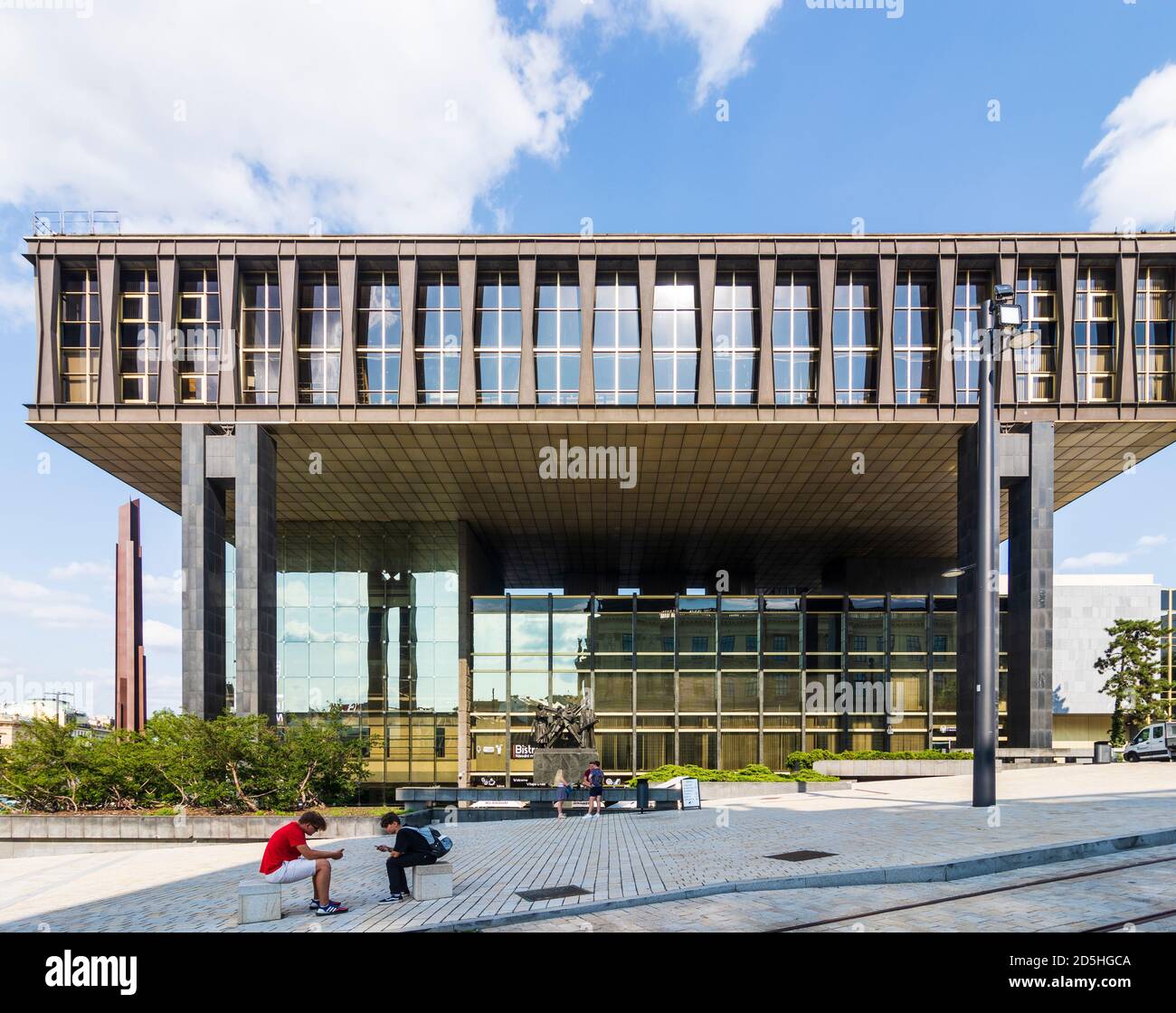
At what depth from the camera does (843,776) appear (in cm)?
3322

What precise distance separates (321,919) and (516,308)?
26.3m

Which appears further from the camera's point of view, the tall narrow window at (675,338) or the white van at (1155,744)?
the tall narrow window at (675,338)

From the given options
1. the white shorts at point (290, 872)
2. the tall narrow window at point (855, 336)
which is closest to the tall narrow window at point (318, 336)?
the tall narrow window at point (855, 336)

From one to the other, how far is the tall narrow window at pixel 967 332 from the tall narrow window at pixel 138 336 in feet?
101

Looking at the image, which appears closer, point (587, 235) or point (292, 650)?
point (587, 235)

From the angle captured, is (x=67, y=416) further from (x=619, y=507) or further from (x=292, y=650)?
(x=619, y=507)

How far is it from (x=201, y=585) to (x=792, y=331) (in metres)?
24.6

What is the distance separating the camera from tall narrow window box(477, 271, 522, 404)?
1270 inches

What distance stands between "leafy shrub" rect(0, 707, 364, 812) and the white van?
28.8 meters

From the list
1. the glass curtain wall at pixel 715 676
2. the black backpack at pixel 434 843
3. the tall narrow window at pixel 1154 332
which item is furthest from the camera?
the glass curtain wall at pixel 715 676

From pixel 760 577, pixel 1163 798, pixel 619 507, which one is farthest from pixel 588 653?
pixel 1163 798

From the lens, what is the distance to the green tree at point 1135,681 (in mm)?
43812

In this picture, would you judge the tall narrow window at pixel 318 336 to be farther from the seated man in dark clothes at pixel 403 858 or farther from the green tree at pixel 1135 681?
the green tree at pixel 1135 681

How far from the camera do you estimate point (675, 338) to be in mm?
32250
